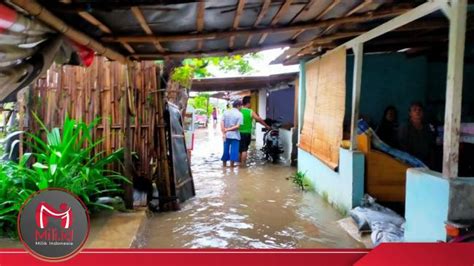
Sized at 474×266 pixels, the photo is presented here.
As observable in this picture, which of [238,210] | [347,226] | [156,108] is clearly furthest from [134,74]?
[347,226]

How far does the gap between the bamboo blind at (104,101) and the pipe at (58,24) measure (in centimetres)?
159

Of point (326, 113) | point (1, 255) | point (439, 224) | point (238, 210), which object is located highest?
point (326, 113)

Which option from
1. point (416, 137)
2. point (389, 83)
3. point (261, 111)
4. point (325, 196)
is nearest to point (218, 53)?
point (416, 137)

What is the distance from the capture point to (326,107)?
542 centimetres

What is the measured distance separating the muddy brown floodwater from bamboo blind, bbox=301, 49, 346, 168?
2.44ft

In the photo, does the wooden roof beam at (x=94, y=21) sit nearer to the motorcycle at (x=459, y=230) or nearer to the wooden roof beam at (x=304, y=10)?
the wooden roof beam at (x=304, y=10)

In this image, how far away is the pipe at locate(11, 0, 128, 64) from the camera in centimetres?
183

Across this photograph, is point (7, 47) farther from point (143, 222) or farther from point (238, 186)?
point (238, 186)

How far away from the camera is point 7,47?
1877mm

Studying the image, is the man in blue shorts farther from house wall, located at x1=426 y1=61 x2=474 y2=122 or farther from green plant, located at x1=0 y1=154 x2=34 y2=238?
green plant, located at x1=0 y1=154 x2=34 y2=238

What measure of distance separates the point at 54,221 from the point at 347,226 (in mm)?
3452

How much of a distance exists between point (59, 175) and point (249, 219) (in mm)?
2199

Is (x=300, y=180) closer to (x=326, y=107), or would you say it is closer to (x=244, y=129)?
(x=326, y=107)

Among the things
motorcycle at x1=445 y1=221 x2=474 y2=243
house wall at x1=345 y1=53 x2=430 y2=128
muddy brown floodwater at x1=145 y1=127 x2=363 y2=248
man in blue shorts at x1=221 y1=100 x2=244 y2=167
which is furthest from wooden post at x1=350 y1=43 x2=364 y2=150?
man in blue shorts at x1=221 y1=100 x2=244 y2=167
